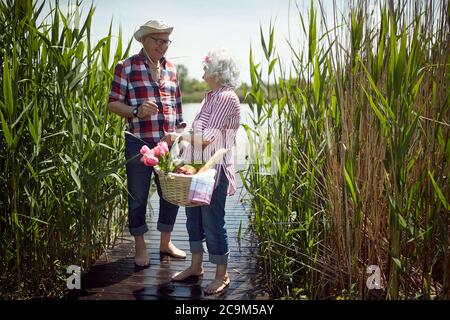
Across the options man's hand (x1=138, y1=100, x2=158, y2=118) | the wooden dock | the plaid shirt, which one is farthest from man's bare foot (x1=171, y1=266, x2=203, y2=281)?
man's hand (x1=138, y1=100, x2=158, y2=118)

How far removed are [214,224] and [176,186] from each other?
37 centimetres

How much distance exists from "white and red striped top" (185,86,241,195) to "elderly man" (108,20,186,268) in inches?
13.4

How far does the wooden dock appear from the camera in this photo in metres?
2.66

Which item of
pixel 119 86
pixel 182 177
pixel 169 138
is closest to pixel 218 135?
pixel 182 177

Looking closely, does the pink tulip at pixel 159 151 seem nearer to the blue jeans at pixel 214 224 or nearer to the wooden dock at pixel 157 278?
the blue jeans at pixel 214 224

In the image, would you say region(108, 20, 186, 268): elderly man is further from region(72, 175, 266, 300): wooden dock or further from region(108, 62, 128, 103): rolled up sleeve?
region(72, 175, 266, 300): wooden dock

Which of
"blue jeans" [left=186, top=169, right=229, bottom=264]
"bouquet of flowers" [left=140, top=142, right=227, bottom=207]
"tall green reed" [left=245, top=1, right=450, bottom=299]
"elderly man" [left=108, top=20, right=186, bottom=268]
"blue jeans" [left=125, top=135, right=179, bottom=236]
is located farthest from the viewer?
"blue jeans" [left=125, top=135, right=179, bottom=236]

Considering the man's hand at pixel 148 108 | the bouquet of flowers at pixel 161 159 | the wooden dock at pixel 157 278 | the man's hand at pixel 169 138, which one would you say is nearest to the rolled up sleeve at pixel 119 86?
the man's hand at pixel 148 108

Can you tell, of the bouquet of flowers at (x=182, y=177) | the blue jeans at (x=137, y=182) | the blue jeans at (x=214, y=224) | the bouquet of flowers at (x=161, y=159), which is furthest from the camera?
the blue jeans at (x=137, y=182)

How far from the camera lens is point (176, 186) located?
2328mm

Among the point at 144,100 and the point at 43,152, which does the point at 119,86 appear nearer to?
the point at 144,100

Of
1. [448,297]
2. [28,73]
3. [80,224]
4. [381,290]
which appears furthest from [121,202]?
[448,297]

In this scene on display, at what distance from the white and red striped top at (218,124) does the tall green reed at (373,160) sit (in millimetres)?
298

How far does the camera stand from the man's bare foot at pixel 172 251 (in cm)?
328
